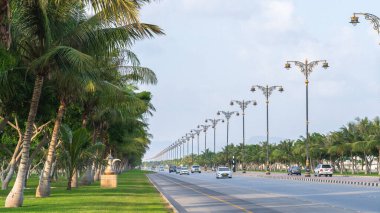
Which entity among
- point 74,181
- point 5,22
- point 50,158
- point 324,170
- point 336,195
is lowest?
point 336,195

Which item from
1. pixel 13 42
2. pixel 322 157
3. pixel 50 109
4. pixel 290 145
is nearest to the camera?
pixel 13 42

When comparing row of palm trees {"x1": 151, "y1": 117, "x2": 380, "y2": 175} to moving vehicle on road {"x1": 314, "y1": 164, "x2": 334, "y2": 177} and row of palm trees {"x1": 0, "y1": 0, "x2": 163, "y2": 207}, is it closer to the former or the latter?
moving vehicle on road {"x1": 314, "y1": 164, "x2": 334, "y2": 177}

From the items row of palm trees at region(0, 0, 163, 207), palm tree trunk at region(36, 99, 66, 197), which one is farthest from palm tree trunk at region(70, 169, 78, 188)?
palm tree trunk at region(36, 99, 66, 197)

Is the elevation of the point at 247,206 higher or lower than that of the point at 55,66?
lower

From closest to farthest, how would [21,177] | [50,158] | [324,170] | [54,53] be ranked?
[54,53] < [21,177] < [50,158] < [324,170]

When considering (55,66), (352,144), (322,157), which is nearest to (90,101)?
(55,66)

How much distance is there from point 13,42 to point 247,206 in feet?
35.1

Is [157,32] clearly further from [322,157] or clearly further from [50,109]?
[322,157]

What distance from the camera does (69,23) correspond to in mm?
25516

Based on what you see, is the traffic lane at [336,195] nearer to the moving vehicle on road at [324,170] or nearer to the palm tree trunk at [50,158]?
the palm tree trunk at [50,158]

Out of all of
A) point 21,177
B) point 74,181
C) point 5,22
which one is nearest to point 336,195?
point 21,177

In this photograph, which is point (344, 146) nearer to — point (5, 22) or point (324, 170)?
point (324, 170)

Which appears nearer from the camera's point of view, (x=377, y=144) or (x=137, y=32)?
(x=137, y=32)

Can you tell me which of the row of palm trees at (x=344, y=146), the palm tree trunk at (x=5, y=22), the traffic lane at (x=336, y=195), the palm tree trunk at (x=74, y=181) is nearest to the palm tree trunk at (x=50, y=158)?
the traffic lane at (x=336, y=195)
